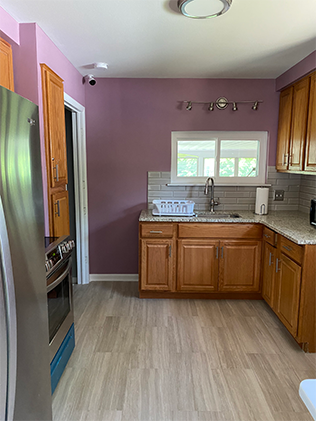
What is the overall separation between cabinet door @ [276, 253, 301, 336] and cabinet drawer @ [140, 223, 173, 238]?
1.09 meters

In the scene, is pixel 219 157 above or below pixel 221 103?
below

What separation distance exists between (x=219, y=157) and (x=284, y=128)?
767 mm

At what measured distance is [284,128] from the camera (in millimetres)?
3355

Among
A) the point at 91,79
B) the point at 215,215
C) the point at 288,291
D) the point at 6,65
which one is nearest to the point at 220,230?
the point at 215,215

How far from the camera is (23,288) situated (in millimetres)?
1055

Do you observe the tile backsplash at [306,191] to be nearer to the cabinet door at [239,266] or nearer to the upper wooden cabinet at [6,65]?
the cabinet door at [239,266]

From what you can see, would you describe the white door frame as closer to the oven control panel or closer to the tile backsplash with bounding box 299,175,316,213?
the oven control panel

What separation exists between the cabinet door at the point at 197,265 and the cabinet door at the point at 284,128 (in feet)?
3.94

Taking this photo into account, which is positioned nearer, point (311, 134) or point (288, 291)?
point (288, 291)

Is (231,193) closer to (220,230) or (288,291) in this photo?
(220,230)

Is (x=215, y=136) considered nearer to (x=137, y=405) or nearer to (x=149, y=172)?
(x=149, y=172)

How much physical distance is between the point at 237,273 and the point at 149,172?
59.7 inches

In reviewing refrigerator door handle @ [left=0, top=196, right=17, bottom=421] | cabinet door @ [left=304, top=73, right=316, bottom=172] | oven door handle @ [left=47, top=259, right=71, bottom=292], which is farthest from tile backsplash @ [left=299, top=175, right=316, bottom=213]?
refrigerator door handle @ [left=0, top=196, right=17, bottom=421]

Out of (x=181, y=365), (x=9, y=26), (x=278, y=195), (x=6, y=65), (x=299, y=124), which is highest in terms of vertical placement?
(x=9, y=26)
